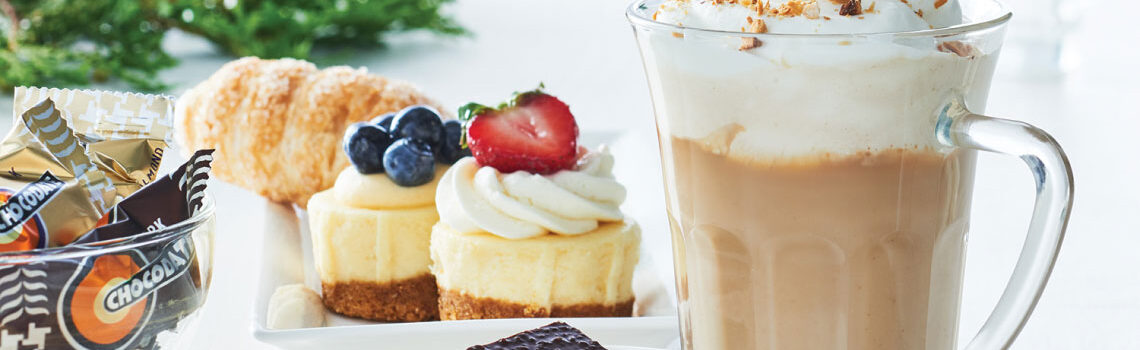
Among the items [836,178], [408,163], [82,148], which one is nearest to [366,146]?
[408,163]

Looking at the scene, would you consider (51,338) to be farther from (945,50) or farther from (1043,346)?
(1043,346)

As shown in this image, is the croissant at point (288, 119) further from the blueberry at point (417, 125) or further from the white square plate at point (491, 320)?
the blueberry at point (417, 125)

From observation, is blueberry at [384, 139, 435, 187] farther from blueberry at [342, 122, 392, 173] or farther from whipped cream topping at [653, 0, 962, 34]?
whipped cream topping at [653, 0, 962, 34]

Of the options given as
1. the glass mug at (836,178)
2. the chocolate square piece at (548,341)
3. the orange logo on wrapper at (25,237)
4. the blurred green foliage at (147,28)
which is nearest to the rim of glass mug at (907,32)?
the glass mug at (836,178)

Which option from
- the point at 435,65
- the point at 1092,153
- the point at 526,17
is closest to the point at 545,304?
the point at 1092,153

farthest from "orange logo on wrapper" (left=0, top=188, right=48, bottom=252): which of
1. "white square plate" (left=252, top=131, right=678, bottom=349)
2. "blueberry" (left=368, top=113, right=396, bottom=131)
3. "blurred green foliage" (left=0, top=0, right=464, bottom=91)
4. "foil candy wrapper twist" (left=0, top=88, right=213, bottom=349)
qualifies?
"blurred green foliage" (left=0, top=0, right=464, bottom=91)
